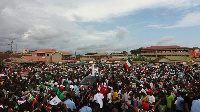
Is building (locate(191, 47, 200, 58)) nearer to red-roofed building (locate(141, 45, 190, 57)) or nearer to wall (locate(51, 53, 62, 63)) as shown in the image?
red-roofed building (locate(141, 45, 190, 57))

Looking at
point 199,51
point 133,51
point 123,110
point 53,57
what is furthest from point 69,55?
point 123,110

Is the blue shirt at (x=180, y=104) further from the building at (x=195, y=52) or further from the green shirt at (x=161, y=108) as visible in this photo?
the building at (x=195, y=52)

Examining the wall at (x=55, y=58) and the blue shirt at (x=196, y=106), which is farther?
the wall at (x=55, y=58)

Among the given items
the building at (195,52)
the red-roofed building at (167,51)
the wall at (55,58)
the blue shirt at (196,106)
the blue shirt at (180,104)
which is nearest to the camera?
the blue shirt at (196,106)

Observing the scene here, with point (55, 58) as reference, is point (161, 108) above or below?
above

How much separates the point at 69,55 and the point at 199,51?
52821mm

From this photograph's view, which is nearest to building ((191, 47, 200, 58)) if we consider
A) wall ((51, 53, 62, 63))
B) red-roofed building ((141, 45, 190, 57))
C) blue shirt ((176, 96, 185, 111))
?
red-roofed building ((141, 45, 190, 57))

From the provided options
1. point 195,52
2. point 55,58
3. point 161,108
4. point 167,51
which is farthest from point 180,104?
point 195,52

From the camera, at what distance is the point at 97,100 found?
24.0 feet

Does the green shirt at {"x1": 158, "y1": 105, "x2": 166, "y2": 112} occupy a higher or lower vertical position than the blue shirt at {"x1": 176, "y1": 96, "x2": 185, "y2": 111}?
lower

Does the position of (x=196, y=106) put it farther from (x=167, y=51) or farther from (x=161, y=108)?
(x=167, y=51)

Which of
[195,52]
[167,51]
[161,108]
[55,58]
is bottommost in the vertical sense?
[55,58]

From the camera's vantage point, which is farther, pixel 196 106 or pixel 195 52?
pixel 195 52

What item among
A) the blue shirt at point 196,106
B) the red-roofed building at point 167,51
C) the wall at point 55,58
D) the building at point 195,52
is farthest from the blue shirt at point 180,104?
the building at point 195,52
